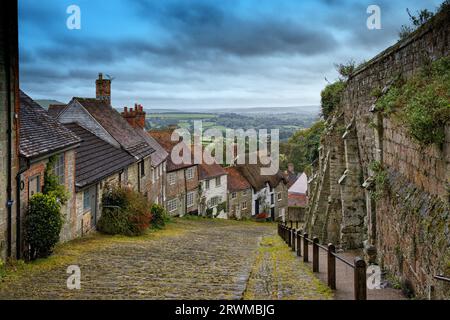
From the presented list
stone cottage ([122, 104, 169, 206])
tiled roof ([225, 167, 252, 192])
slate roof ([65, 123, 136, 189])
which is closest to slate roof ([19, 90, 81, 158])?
slate roof ([65, 123, 136, 189])

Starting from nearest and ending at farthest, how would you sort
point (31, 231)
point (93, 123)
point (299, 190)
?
point (31, 231), point (93, 123), point (299, 190)

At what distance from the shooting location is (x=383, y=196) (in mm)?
10680

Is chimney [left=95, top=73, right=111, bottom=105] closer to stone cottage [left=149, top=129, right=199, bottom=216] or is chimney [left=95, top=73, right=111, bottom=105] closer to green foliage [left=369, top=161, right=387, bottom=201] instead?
stone cottage [left=149, top=129, right=199, bottom=216]

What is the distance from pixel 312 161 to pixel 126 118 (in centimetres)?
1464

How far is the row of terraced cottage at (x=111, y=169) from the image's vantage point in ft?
48.7

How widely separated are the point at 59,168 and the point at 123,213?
17.2 feet

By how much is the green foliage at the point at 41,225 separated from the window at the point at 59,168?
8.10 feet

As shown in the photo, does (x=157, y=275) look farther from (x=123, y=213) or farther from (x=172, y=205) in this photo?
(x=172, y=205)

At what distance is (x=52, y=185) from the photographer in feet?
47.4

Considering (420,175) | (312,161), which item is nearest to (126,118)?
(312,161)

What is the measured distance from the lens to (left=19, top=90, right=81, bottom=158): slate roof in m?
13.2

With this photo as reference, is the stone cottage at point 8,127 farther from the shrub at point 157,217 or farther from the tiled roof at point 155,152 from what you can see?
the tiled roof at point 155,152

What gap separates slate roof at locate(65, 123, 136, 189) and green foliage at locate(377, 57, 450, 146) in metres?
12.5
